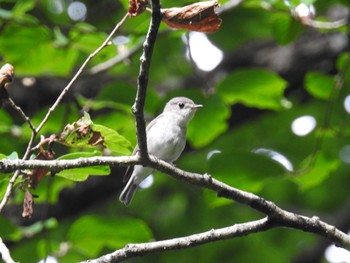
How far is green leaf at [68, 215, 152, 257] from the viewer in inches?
176

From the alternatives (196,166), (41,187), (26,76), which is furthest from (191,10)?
(196,166)

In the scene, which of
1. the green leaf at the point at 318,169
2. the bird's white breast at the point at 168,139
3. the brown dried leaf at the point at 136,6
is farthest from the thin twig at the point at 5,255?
the green leaf at the point at 318,169

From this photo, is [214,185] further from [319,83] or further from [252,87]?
[319,83]

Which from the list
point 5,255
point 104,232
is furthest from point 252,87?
point 5,255

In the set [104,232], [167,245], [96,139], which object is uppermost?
[104,232]

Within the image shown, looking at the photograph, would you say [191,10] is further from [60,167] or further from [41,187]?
[41,187]

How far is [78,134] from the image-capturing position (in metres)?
2.83

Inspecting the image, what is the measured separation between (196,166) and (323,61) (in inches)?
56.2

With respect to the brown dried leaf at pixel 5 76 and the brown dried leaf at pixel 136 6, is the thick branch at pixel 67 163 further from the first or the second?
the brown dried leaf at pixel 136 6

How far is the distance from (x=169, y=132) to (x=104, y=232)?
2.69ft

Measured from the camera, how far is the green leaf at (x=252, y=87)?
15.8ft

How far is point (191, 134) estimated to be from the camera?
198 inches

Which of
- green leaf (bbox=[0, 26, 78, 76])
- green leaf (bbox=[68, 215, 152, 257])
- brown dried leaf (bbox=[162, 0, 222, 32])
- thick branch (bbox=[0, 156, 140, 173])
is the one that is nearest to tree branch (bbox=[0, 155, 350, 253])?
thick branch (bbox=[0, 156, 140, 173])

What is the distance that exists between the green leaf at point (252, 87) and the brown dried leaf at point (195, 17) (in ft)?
7.56
